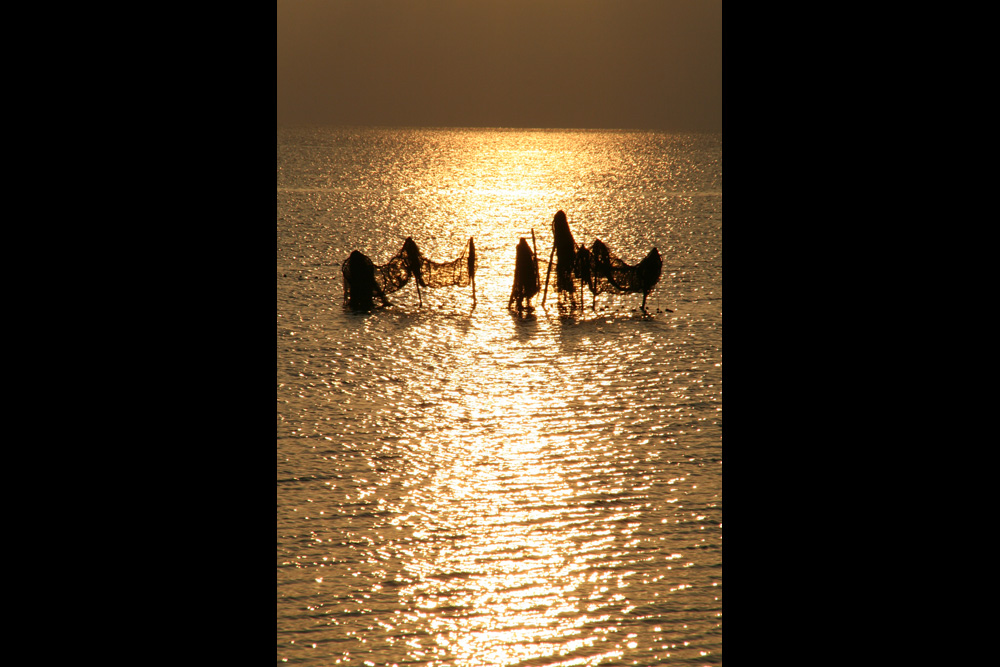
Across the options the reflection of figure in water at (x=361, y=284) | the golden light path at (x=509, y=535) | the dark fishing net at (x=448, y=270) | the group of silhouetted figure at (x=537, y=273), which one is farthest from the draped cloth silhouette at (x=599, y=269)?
the golden light path at (x=509, y=535)

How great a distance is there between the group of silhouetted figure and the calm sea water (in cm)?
68

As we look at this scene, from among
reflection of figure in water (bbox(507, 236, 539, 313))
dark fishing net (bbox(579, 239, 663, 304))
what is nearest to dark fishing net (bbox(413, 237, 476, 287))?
reflection of figure in water (bbox(507, 236, 539, 313))

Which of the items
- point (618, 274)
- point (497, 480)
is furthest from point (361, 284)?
point (497, 480)

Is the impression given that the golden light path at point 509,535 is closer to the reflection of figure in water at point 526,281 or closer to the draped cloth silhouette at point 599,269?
the reflection of figure in water at point 526,281

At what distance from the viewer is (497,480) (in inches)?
521

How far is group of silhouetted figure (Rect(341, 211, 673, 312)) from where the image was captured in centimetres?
2594

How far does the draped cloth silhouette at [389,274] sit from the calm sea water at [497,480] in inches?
28.4

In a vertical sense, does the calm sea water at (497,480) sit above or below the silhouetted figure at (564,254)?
below

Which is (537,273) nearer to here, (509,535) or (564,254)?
(564,254)

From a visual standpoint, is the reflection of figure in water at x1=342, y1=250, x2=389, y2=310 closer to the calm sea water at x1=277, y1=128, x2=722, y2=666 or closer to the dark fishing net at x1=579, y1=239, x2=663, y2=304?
the calm sea water at x1=277, y1=128, x2=722, y2=666

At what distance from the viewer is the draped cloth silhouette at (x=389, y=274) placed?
86.5ft

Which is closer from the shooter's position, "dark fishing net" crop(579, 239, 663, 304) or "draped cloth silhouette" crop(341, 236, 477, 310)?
"dark fishing net" crop(579, 239, 663, 304)
